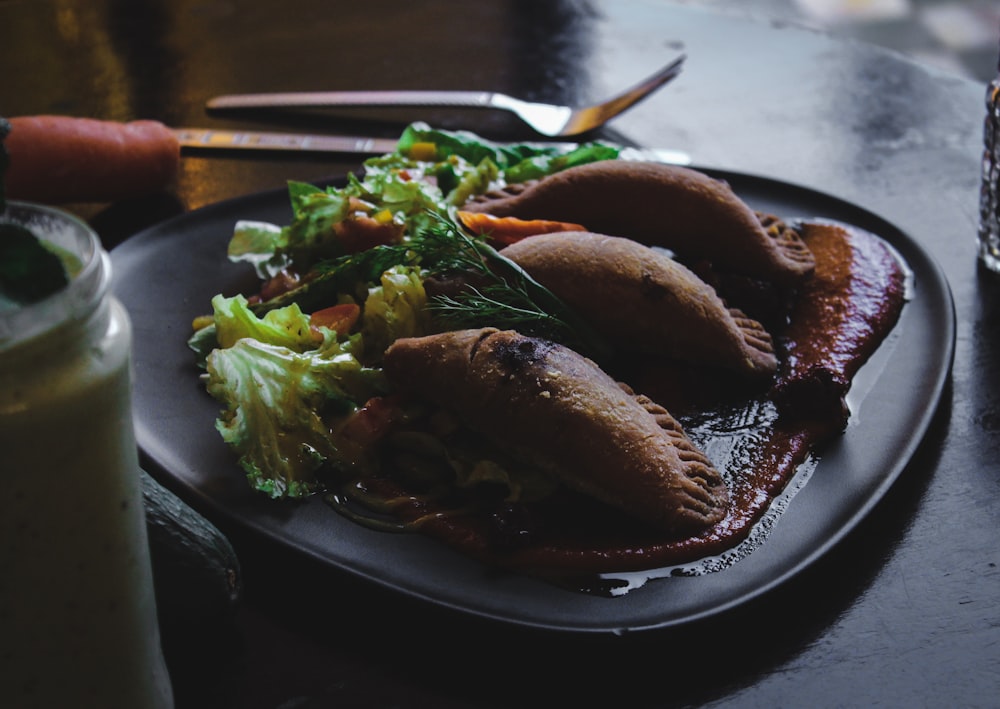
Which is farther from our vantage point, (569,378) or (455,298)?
(455,298)

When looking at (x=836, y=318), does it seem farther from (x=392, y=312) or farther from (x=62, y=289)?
(x=62, y=289)

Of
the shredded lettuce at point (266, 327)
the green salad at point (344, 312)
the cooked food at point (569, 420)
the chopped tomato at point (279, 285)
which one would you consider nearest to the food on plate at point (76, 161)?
the green salad at point (344, 312)

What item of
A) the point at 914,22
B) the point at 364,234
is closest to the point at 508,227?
the point at 364,234

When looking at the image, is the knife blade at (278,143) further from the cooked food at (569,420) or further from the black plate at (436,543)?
the cooked food at (569,420)

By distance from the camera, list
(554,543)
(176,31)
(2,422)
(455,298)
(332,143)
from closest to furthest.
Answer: (2,422) → (554,543) → (455,298) → (332,143) → (176,31)

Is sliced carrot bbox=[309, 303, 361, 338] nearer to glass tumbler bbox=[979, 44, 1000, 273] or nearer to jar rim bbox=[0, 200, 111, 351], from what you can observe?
jar rim bbox=[0, 200, 111, 351]

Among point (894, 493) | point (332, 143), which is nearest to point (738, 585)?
point (894, 493)

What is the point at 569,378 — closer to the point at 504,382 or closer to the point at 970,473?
the point at 504,382
